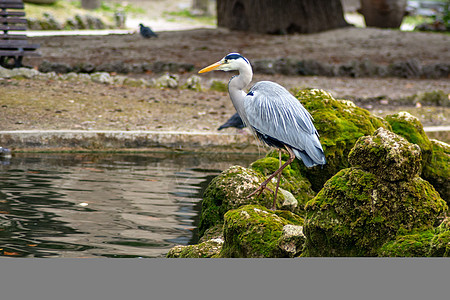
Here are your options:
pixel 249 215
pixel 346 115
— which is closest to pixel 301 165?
pixel 346 115

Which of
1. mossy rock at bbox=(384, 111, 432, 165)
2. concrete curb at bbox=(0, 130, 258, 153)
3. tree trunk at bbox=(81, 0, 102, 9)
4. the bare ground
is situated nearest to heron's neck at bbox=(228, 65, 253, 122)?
mossy rock at bbox=(384, 111, 432, 165)

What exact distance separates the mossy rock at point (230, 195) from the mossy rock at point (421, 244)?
154cm

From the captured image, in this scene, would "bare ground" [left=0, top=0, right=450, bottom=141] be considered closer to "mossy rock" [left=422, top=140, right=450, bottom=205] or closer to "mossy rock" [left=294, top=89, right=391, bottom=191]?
"mossy rock" [left=294, top=89, right=391, bottom=191]

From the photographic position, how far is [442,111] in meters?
11.9

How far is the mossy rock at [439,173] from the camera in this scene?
6387mm

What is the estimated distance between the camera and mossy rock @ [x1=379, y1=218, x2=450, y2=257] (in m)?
3.93

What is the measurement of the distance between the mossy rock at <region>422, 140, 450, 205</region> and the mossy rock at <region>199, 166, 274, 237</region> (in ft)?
5.26

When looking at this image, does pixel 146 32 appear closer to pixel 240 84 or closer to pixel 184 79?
pixel 184 79

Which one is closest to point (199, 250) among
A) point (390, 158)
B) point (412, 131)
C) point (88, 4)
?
point (390, 158)

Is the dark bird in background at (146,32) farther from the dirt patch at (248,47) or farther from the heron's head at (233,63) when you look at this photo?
the heron's head at (233,63)

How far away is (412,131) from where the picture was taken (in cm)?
664

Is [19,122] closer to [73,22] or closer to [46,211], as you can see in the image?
[46,211]

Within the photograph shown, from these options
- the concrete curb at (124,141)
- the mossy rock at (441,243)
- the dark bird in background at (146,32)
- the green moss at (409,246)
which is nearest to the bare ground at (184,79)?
the dark bird in background at (146,32)

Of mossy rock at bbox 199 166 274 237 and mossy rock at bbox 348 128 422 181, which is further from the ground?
mossy rock at bbox 348 128 422 181
